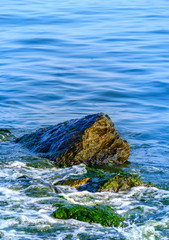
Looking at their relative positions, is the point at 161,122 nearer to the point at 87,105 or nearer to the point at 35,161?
the point at 87,105

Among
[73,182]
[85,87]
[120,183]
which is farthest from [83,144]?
[85,87]

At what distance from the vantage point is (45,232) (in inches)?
241

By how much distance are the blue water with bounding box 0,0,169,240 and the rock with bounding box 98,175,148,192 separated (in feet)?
0.66

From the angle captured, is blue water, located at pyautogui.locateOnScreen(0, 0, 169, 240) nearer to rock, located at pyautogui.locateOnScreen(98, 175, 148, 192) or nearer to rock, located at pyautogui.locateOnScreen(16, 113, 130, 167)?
rock, located at pyautogui.locateOnScreen(98, 175, 148, 192)

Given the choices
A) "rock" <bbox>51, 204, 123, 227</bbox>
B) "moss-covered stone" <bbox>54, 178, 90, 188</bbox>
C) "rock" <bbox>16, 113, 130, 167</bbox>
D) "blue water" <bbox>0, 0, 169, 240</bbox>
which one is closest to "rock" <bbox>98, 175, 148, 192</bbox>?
"blue water" <bbox>0, 0, 169, 240</bbox>

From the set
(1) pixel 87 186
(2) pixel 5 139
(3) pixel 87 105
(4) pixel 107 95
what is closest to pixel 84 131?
(1) pixel 87 186

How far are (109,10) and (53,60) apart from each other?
48.5ft

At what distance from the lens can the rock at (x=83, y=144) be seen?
9156 millimetres

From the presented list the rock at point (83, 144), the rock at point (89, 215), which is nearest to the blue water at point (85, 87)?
the rock at point (89, 215)

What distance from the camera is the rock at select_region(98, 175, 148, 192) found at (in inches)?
305

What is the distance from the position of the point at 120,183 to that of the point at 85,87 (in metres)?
8.45

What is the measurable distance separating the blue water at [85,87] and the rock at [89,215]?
15 cm

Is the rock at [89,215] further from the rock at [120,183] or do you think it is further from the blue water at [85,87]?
the rock at [120,183]

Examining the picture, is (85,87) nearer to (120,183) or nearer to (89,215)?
(120,183)
